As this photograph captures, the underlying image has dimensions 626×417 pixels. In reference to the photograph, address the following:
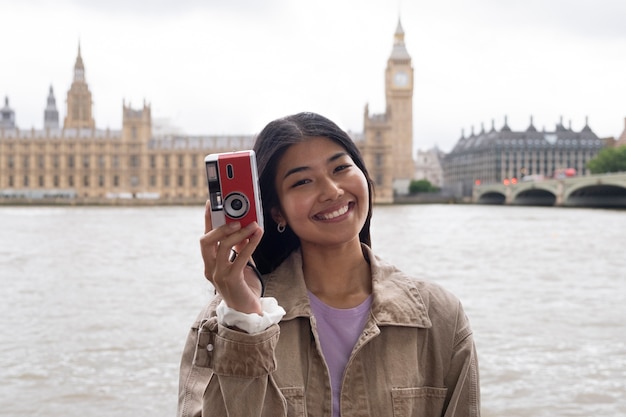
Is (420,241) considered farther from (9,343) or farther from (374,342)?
(374,342)

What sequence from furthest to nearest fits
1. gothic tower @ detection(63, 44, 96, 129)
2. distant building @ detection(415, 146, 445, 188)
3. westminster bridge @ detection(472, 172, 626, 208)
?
distant building @ detection(415, 146, 445, 188)
gothic tower @ detection(63, 44, 96, 129)
westminster bridge @ detection(472, 172, 626, 208)

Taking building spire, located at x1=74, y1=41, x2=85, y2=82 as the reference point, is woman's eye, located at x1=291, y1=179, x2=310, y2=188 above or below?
below

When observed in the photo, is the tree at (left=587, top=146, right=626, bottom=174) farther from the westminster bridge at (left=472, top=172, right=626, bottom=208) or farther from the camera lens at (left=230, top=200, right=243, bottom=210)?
the camera lens at (left=230, top=200, right=243, bottom=210)

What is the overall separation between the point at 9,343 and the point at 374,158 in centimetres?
6644

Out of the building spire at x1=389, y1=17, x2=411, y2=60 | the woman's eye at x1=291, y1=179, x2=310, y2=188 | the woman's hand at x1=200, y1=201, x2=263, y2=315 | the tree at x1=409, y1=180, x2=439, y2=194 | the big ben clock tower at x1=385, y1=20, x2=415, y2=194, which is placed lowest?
the tree at x1=409, y1=180, x2=439, y2=194

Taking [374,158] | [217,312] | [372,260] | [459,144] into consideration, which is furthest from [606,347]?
[459,144]

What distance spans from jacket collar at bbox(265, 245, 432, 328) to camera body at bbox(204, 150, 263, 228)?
0.28 m

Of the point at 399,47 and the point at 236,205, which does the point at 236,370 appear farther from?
the point at 399,47

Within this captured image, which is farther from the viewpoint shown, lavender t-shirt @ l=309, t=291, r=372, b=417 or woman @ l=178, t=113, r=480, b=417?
lavender t-shirt @ l=309, t=291, r=372, b=417

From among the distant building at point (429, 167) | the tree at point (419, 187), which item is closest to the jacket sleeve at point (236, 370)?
the tree at point (419, 187)

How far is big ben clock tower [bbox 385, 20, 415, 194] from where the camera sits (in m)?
81.4

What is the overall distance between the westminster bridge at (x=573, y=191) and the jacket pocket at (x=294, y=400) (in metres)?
41.5

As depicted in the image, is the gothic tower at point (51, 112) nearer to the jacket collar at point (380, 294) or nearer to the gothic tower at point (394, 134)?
the gothic tower at point (394, 134)

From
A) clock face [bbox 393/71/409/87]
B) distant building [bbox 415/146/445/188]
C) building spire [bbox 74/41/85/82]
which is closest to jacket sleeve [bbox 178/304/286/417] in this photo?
clock face [bbox 393/71/409/87]
